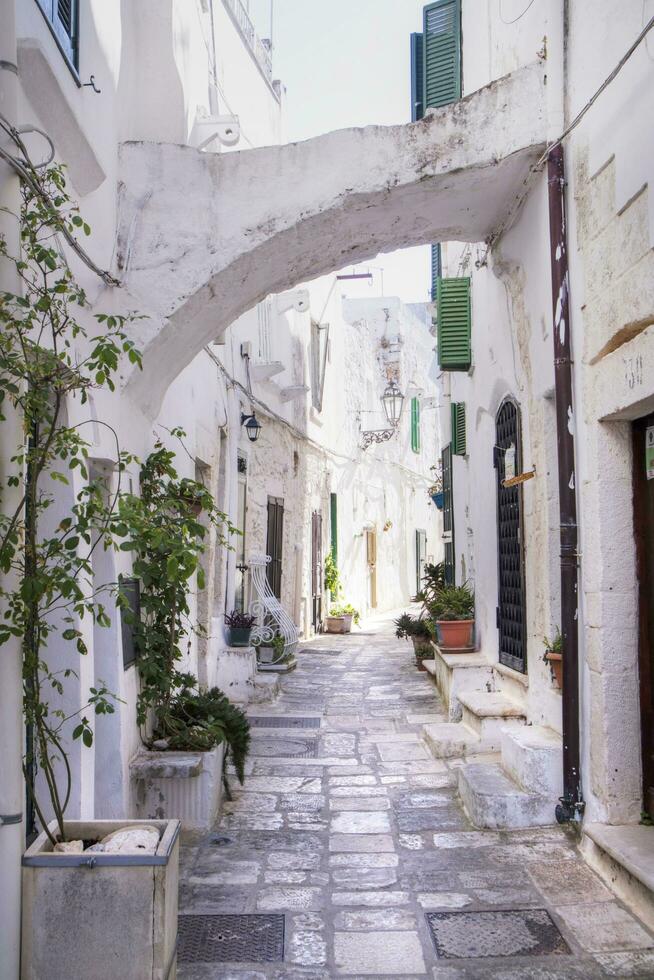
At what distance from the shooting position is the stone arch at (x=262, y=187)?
4582 mm

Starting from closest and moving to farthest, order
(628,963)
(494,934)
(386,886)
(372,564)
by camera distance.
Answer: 1. (628,963)
2. (494,934)
3. (386,886)
4. (372,564)

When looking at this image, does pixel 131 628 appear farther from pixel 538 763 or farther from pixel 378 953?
pixel 538 763

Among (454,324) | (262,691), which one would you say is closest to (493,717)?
(262,691)

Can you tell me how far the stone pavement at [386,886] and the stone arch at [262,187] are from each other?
8.33 ft

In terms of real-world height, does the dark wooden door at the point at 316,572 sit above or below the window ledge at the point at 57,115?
below

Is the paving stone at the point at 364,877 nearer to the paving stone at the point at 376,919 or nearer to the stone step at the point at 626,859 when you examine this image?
the paving stone at the point at 376,919

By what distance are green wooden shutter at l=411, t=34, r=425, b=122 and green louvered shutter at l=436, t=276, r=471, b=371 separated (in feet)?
5.36

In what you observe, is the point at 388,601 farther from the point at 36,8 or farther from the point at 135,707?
the point at 36,8

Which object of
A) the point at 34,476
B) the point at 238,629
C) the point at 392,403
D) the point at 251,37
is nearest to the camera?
the point at 34,476

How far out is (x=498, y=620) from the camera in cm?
661

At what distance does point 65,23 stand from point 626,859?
166 inches

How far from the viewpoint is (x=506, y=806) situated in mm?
4438

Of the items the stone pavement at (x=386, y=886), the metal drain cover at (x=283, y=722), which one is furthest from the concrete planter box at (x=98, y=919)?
the metal drain cover at (x=283, y=722)

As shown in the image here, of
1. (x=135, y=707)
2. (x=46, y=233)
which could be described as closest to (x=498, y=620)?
(x=135, y=707)
